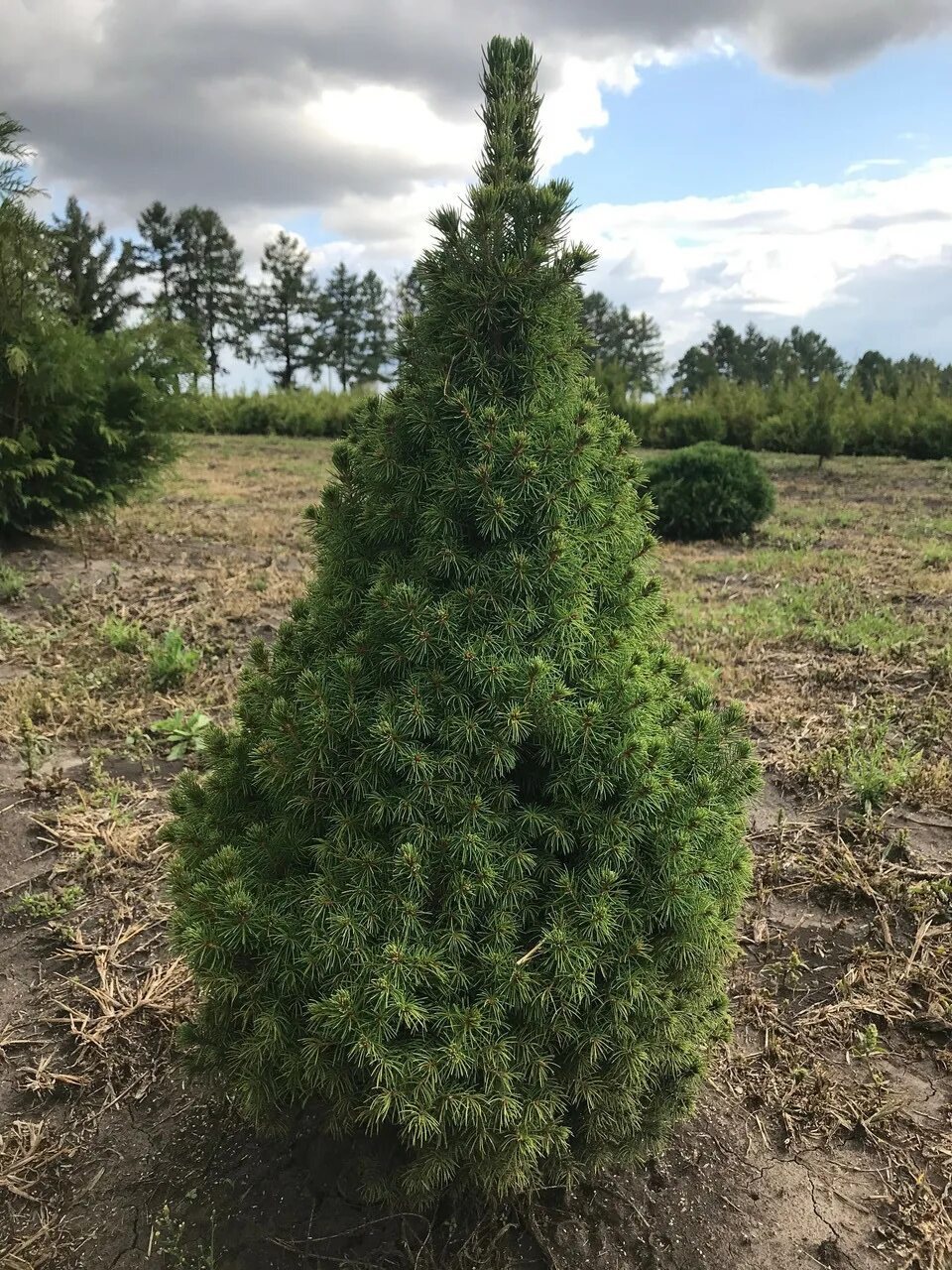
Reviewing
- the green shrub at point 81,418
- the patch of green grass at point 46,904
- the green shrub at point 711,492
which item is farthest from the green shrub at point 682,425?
the patch of green grass at point 46,904

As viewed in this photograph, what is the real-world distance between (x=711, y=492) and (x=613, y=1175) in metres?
9.02

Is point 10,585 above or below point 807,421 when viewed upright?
below

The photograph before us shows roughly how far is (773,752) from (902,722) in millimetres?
856

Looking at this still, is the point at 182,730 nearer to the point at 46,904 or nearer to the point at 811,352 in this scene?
the point at 46,904

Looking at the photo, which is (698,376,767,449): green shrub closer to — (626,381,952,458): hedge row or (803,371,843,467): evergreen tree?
(626,381,952,458): hedge row

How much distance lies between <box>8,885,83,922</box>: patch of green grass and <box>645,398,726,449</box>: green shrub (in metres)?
22.0

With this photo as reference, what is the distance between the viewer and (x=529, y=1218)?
2.10 metres

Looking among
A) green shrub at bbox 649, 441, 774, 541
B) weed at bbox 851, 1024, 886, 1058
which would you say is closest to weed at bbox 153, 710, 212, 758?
weed at bbox 851, 1024, 886, 1058

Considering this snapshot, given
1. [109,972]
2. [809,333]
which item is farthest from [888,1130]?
[809,333]

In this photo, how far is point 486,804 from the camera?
1.88 m

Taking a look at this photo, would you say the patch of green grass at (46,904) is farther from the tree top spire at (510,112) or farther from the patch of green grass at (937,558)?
the patch of green grass at (937,558)

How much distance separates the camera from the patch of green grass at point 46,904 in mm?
3432

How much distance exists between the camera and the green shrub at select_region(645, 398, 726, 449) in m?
23.8

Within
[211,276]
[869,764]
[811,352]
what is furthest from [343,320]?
[869,764]
